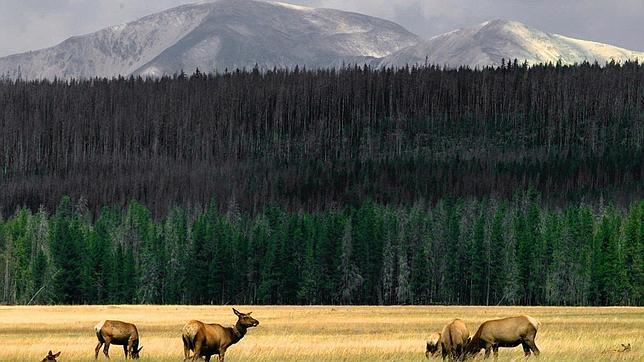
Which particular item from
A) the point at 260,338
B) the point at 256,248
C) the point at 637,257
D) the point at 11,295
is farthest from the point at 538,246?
the point at 260,338

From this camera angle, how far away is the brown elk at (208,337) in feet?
112

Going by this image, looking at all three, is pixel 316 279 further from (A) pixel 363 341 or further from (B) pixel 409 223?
(A) pixel 363 341

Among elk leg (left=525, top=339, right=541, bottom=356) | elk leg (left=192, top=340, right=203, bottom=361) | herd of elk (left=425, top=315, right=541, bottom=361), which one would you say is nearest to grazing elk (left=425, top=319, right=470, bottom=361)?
herd of elk (left=425, top=315, right=541, bottom=361)

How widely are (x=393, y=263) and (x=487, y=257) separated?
11.6 metres

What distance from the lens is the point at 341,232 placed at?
437 ft

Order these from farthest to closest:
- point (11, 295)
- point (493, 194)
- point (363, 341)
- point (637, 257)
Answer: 1. point (493, 194)
2. point (11, 295)
3. point (637, 257)
4. point (363, 341)

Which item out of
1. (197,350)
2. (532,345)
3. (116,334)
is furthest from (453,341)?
(116,334)

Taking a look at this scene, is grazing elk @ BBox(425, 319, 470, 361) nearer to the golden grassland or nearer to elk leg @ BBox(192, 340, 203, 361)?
the golden grassland

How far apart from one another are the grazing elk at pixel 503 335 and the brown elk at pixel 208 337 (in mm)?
6987

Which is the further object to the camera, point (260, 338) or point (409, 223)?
point (409, 223)

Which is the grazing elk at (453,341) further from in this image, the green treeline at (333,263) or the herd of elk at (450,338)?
the green treeline at (333,263)

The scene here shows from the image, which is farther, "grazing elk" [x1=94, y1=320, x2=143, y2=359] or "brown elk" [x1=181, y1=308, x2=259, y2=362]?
"grazing elk" [x1=94, y1=320, x2=143, y2=359]

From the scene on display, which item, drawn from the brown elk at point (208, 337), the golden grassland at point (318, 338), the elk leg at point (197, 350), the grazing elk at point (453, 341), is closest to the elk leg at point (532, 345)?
the golden grassland at point (318, 338)

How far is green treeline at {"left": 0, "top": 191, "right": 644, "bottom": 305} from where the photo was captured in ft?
412
